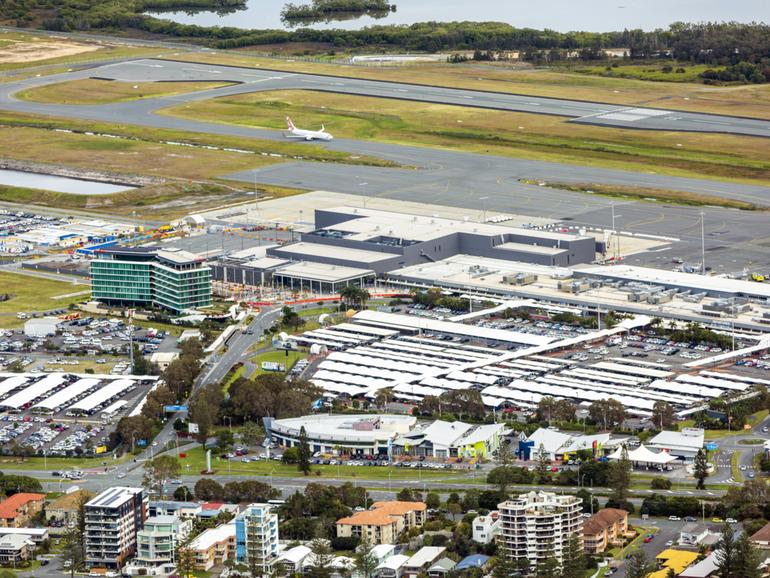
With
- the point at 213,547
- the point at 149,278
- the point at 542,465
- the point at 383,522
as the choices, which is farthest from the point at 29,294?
the point at 383,522

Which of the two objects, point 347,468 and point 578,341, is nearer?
point 347,468

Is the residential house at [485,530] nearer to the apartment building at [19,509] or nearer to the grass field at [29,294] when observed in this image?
the apartment building at [19,509]

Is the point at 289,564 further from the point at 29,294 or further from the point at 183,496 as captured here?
the point at 29,294

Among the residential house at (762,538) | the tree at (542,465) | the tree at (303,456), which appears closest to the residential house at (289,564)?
the tree at (303,456)

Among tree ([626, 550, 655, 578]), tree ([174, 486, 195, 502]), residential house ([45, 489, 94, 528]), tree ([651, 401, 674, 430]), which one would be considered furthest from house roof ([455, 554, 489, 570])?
tree ([651, 401, 674, 430])

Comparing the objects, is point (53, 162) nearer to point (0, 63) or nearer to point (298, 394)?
point (0, 63)

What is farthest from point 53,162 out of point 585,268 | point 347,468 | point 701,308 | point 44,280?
point 347,468
